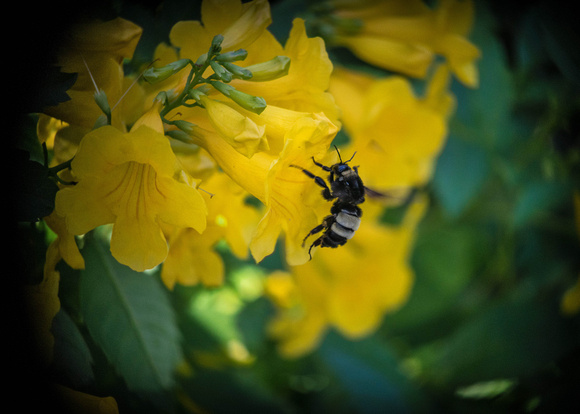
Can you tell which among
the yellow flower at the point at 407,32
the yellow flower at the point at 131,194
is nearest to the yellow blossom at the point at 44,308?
the yellow flower at the point at 131,194

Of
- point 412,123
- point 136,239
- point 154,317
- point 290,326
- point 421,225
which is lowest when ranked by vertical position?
point 290,326

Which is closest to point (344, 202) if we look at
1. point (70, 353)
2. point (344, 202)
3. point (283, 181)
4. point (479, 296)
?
point (344, 202)

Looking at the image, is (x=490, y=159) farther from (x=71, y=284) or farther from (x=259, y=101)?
(x=71, y=284)

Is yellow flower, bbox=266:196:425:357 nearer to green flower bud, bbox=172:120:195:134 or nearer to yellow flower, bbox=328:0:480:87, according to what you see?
yellow flower, bbox=328:0:480:87

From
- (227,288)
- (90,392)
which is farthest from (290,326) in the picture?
(90,392)

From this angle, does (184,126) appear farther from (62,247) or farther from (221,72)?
(62,247)

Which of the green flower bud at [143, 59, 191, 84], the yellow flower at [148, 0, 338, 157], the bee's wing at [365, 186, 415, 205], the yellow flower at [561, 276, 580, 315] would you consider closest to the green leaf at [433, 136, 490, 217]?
the bee's wing at [365, 186, 415, 205]
